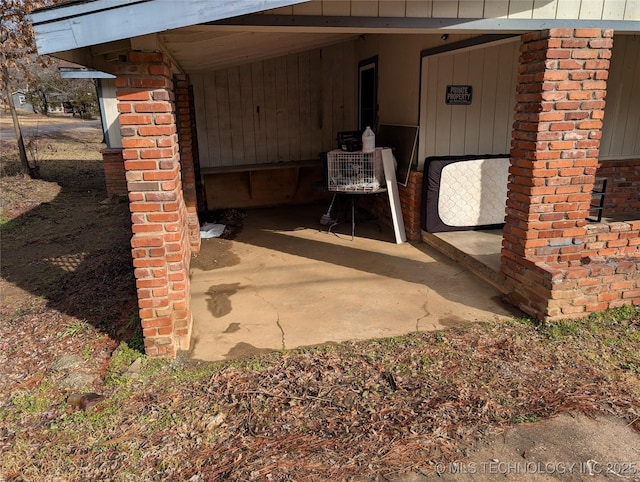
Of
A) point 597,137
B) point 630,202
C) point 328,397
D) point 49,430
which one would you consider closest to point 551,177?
point 597,137

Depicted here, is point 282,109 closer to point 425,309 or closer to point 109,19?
point 425,309

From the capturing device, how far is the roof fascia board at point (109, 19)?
2.54 metres

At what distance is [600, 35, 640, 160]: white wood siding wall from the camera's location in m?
5.77

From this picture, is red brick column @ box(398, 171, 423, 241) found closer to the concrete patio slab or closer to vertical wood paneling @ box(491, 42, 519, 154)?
the concrete patio slab

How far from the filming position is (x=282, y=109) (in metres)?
8.38

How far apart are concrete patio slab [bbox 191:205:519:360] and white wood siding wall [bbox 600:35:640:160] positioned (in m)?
2.94

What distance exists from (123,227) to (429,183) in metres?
5.02

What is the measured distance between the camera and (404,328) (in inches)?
147

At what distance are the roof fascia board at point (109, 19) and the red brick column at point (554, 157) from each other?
248cm

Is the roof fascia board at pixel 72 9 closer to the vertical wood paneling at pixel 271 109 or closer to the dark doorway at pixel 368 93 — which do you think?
the dark doorway at pixel 368 93

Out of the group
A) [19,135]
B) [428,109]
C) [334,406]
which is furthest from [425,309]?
[19,135]

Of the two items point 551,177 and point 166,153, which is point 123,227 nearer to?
point 166,153

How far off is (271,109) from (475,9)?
531 cm

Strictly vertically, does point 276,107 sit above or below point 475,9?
below
